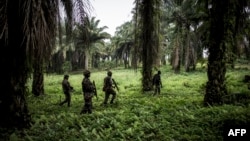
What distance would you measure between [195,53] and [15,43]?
26446 mm

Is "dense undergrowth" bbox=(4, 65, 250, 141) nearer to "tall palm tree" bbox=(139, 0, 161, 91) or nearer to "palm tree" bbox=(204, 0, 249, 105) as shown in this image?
"palm tree" bbox=(204, 0, 249, 105)

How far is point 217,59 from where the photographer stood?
474 inches

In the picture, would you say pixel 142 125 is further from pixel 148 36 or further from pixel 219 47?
pixel 148 36

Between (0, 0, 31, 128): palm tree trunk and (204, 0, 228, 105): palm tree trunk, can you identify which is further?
(204, 0, 228, 105): palm tree trunk

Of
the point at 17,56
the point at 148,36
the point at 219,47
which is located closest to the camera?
the point at 17,56

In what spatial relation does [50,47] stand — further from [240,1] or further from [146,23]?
[146,23]

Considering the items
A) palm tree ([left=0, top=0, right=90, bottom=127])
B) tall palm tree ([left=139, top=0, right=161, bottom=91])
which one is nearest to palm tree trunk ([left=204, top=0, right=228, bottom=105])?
tall palm tree ([left=139, top=0, right=161, bottom=91])

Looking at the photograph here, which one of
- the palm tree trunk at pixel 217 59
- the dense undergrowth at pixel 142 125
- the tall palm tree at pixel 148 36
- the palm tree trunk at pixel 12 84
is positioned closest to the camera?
the dense undergrowth at pixel 142 125

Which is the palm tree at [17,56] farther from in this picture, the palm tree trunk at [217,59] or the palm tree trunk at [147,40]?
the palm tree trunk at [147,40]

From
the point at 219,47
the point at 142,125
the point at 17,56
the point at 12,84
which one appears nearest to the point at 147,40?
the point at 219,47

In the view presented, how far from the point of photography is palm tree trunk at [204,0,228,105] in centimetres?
1202

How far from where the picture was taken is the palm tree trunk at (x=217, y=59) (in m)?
12.0

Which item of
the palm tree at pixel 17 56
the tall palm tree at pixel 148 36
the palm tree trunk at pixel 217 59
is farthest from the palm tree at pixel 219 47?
the palm tree at pixel 17 56

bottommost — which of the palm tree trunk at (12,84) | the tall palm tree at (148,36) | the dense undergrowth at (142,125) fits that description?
the dense undergrowth at (142,125)
